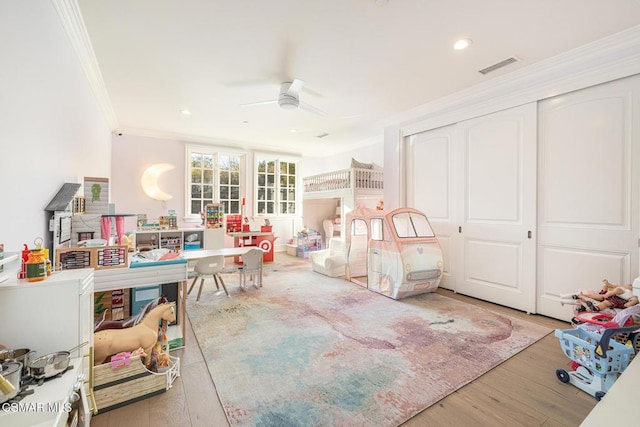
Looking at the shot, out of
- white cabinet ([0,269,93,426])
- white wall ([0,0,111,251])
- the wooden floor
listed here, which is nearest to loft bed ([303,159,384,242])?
the wooden floor

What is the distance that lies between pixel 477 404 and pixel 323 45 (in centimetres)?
306

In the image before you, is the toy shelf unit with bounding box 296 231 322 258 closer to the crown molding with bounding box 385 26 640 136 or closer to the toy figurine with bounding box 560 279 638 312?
the crown molding with bounding box 385 26 640 136

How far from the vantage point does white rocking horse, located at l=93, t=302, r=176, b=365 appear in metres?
1.72

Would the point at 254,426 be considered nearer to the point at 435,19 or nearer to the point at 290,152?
the point at 435,19

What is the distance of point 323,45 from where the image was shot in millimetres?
2645

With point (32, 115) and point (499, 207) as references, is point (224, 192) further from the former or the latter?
point (499, 207)

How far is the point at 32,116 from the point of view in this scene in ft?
5.41

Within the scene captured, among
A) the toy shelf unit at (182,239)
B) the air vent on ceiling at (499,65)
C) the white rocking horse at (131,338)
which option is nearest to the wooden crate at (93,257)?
the white rocking horse at (131,338)

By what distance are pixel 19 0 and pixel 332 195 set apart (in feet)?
15.0

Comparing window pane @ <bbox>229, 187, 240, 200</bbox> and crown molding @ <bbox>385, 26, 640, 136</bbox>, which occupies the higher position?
crown molding @ <bbox>385, 26, 640, 136</bbox>

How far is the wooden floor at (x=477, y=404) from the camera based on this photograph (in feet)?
5.10

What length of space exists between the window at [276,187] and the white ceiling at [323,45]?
2.81 metres

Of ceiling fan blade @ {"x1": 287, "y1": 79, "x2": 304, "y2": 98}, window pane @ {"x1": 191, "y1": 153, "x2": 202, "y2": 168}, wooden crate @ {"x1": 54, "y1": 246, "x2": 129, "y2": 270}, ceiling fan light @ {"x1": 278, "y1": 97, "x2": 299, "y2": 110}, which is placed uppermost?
ceiling fan blade @ {"x1": 287, "y1": 79, "x2": 304, "y2": 98}

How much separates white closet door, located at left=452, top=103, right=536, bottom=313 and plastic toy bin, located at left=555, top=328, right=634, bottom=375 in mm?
1391
